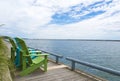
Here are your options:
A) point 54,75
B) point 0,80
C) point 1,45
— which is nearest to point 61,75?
point 54,75

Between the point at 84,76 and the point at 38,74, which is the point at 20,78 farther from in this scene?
the point at 84,76

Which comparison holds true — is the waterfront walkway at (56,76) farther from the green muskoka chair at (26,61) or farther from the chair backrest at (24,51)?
the chair backrest at (24,51)

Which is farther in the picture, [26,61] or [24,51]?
[26,61]

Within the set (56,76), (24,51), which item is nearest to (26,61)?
(24,51)

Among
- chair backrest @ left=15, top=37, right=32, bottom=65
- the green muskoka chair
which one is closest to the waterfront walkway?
the green muskoka chair

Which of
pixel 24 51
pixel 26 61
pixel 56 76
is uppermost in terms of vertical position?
pixel 24 51

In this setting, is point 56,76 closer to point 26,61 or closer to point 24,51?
point 26,61

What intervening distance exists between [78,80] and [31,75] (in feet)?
5.23

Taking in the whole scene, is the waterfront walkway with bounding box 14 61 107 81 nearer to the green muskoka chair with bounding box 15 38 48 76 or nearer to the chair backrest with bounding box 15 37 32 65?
the green muskoka chair with bounding box 15 38 48 76

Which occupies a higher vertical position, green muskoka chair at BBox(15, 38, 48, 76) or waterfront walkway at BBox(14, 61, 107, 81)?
green muskoka chair at BBox(15, 38, 48, 76)

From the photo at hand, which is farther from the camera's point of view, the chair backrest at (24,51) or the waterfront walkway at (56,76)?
the chair backrest at (24,51)

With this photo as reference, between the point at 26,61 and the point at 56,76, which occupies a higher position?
the point at 26,61

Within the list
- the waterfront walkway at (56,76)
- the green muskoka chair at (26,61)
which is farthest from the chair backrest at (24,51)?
the waterfront walkway at (56,76)

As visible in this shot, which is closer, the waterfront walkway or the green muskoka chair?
the waterfront walkway
